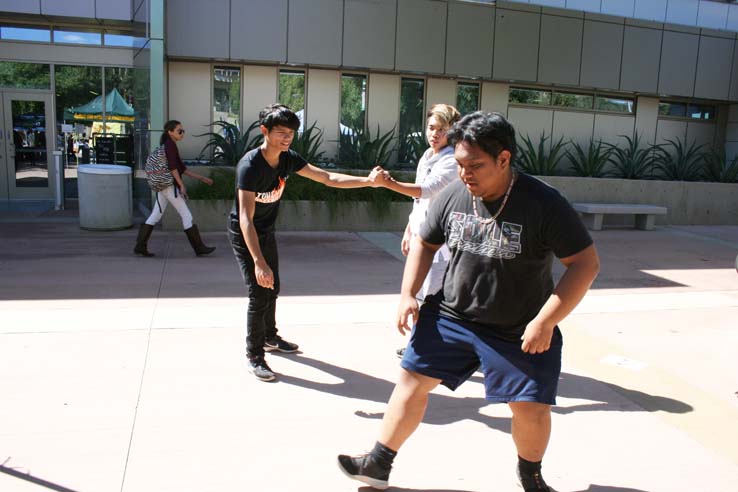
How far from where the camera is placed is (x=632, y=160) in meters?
13.8

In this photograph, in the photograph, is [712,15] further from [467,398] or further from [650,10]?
[467,398]

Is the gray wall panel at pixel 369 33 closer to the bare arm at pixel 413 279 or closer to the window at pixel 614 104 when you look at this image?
the window at pixel 614 104

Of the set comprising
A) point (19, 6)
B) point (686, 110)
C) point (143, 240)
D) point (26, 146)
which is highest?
point (19, 6)

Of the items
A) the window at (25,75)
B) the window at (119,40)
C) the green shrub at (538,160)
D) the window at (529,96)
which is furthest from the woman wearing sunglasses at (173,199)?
the window at (529,96)

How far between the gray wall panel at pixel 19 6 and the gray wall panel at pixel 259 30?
13.4 ft

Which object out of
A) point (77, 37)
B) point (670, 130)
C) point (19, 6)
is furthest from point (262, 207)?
point (670, 130)

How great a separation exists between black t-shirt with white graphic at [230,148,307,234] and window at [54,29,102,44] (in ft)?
35.4

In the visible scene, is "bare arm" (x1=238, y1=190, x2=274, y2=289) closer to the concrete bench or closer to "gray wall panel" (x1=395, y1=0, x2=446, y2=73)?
"gray wall panel" (x1=395, y1=0, x2=446, y2=73)

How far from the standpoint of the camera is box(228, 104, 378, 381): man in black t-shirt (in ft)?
14.0

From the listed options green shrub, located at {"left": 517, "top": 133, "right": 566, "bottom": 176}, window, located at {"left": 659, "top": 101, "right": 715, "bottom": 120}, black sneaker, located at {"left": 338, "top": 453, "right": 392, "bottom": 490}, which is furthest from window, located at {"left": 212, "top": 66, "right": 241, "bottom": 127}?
black sneaker, located at {"left": 338, "top": 453, "right": 392, "bottom": 490}

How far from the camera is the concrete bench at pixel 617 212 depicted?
12.2m

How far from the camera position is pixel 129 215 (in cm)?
1064

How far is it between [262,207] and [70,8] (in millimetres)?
10555

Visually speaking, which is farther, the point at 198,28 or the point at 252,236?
the point at 198,28
